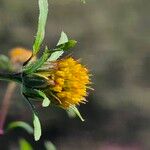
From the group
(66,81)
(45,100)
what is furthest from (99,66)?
(45,100)

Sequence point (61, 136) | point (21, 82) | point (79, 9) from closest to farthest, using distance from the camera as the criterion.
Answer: point (21, 82)
point (61, 136)
point (79, 9)

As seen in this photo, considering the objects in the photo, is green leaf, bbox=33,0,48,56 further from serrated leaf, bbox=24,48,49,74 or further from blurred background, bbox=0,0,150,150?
blurred background, bbox=0,0,150,150

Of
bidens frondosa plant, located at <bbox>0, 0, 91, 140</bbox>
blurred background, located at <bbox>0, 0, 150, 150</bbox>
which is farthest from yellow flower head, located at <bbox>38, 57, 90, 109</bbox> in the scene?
blurred background, located at <bbox>0, 0, 150, 150</bbox>

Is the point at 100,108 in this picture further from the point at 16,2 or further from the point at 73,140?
the point at 16,2

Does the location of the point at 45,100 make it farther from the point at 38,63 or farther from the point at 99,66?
the point at 99,66

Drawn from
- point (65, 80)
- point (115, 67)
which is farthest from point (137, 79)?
point (65, 80)

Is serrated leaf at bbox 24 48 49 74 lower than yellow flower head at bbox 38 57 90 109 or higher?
higher

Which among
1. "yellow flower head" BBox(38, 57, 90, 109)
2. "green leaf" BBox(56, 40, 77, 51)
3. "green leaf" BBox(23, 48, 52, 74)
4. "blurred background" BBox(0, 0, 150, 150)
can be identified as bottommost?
"blurred background" BBox(0, 0, 150, 150)
